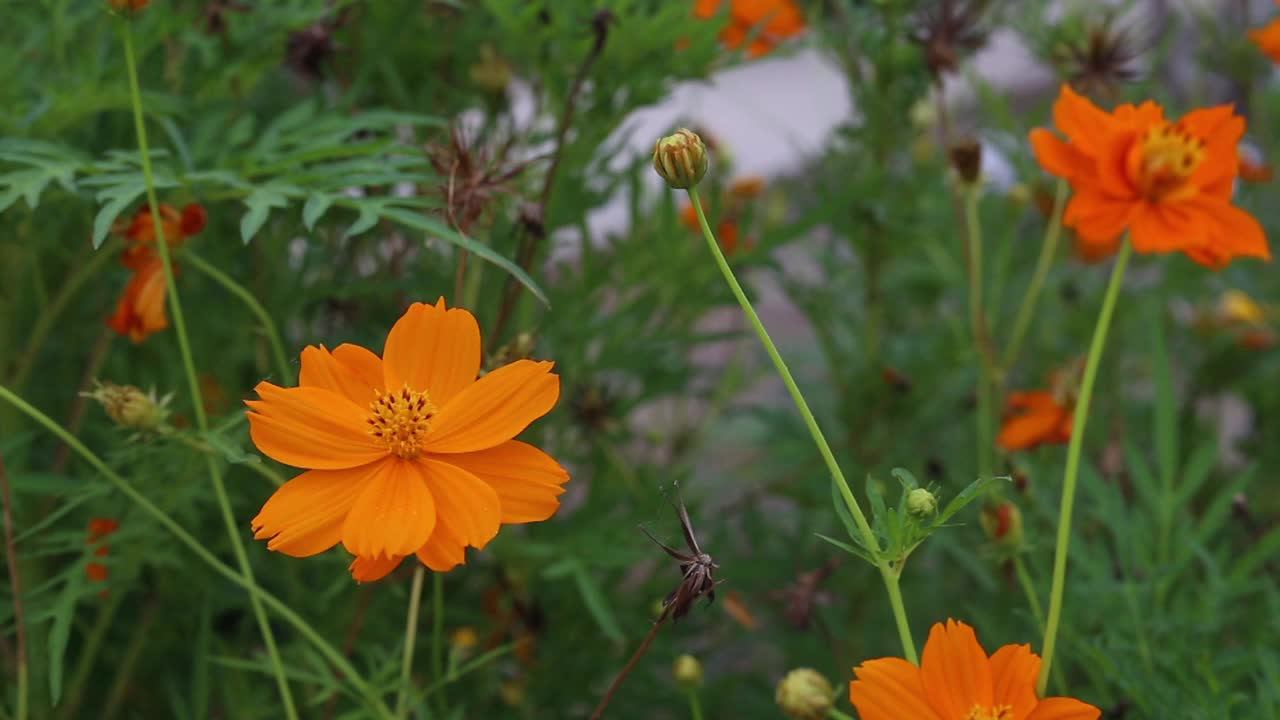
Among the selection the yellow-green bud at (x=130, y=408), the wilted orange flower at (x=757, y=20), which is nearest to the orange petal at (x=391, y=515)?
the yellow-green bud at (x=130, y=408)

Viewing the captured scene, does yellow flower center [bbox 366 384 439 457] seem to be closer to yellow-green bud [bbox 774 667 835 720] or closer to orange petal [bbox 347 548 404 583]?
orange petal [bbox 347 548 404 583]

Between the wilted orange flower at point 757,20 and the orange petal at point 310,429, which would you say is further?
the wilted orange flower at point 757,20

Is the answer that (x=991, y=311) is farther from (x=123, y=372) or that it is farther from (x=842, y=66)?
(x=123, y=372)

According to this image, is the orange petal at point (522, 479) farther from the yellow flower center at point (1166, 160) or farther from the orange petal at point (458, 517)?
the yellow flower center at point (1166, 160)

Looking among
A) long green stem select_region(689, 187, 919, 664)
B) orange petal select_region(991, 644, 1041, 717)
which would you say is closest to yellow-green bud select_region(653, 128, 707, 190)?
long green stem select_region(689, 187, 919, 664)

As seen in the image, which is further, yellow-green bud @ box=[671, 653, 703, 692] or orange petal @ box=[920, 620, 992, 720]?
yellow-green bud @ box=[671, 653, 703, 692]

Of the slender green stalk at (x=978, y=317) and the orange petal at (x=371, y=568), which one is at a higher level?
the slender green stalk at (x=978, y=317)

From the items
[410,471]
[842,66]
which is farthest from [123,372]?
[842,66]
